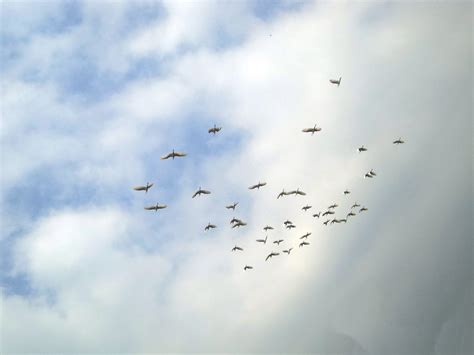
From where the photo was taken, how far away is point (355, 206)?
160500 millimetres

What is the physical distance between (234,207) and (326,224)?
44885 millimetres

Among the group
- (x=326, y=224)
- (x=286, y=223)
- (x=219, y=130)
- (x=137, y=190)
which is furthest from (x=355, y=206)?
(x=137, y=190)

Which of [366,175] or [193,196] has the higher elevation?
[366,175]

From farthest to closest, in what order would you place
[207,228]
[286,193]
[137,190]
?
A: [286,193] < [207,228] < [137,190]

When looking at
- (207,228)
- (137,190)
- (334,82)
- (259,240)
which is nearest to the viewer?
(137,190)

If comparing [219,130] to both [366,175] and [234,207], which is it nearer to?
[234,207]

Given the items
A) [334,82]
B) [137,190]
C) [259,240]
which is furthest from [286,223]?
[137,190]

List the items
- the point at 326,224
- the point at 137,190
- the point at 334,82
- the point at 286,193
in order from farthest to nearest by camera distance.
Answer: the point at 326,224 → the point at 286,193 → the point at 334,82 → the point at 137,190

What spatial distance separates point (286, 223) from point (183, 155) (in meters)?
55.5

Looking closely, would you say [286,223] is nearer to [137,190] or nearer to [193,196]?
[193,196]

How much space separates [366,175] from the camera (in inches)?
5984

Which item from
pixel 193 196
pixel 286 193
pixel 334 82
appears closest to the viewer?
pixel 193 196

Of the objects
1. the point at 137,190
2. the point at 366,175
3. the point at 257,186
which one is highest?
the point at 366,175

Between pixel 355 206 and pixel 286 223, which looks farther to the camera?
pixel 355 206
